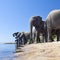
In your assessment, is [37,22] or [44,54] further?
[37,22]

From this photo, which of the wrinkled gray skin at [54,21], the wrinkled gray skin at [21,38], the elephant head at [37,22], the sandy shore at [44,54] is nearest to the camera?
the sandy shore at [44,54]

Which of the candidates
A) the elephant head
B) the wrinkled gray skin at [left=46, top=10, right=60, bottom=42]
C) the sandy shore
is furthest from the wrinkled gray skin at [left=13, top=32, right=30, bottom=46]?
the sandy shore

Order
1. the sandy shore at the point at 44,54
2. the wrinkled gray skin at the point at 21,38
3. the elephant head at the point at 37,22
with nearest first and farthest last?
the sandy shore at the point at 44,54 → the elephant head at the point at 37,22 → the wrinkled gray skin at the point at 21,38

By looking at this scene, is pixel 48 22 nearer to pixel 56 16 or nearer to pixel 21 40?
pixel 56 16

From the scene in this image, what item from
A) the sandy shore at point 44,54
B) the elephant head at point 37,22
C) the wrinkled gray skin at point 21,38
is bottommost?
the sandy shore at point 44,54

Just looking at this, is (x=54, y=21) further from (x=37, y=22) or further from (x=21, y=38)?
(x=21, y=38)

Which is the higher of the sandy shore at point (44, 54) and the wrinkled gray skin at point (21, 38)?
the wrinkled gray skin at point (21, 38)

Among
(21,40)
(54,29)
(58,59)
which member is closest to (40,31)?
(54,29)

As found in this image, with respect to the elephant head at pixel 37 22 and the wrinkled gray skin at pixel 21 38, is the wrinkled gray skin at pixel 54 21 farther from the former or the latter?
the wrinkled gray skin at pixel 21 38

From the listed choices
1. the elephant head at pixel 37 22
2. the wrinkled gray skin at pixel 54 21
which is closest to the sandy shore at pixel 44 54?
the wrinkled gray skin at pixel 54 21

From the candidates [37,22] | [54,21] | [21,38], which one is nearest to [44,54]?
[54,21]

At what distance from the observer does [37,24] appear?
33.2m

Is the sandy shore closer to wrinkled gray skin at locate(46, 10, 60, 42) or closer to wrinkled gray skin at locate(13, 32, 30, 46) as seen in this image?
wrinkled gray skin at locate(46, 10, 60, 42)

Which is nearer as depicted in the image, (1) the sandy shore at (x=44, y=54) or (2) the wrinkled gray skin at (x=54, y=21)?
(1) the sandy shore at (x=44, y=54)
